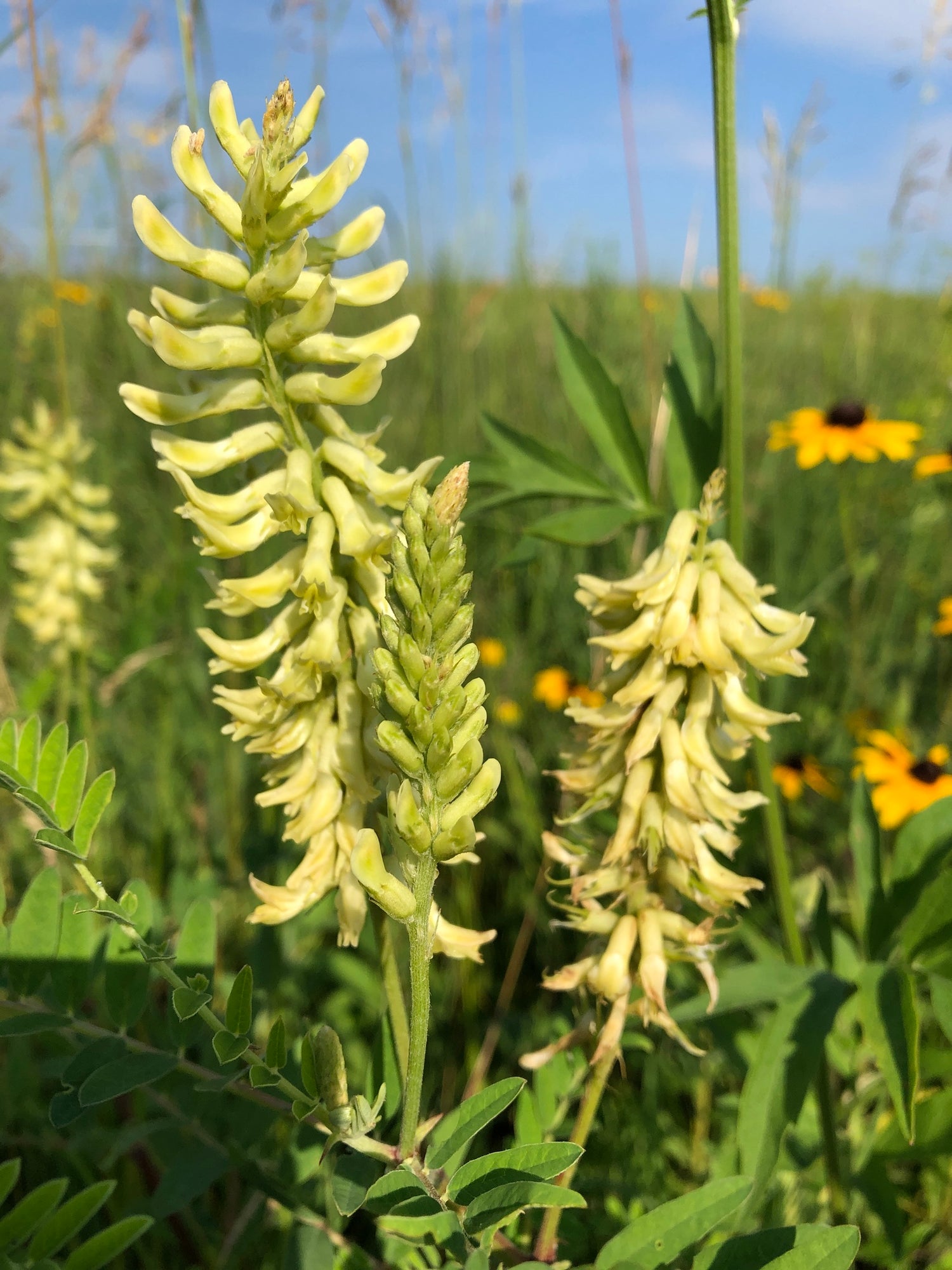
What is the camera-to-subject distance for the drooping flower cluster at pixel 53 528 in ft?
11.3

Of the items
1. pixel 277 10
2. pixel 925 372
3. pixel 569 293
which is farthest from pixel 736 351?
pixel 569 293

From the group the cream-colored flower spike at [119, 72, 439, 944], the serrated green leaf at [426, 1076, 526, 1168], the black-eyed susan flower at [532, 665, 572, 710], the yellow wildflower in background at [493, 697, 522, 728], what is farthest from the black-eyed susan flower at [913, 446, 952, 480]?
the serrated green leaf at [426, 1076, 526, 1168]

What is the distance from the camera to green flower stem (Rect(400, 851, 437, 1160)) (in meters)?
0.82

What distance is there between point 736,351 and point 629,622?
0.41 meters

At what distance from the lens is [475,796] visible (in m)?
0.84

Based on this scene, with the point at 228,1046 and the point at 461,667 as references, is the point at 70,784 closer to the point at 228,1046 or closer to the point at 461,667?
the point at 228,1046

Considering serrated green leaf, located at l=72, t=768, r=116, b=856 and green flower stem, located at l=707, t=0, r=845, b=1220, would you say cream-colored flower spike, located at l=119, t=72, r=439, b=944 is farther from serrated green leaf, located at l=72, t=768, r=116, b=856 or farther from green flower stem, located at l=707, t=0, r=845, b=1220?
green flower stem, located at l=707, t=0, r=845, b=1220

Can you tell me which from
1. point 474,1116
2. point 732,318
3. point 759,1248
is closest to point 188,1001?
point 474,1116

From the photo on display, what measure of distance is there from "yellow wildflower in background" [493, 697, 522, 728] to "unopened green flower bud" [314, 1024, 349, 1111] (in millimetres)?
2271

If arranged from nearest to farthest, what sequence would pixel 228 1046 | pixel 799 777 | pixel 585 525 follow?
pixel 228 1046 → pixel 585 525 → pixel 799 777

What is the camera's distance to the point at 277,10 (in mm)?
3025

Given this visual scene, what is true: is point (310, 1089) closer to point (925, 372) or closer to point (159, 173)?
point (159, 173)

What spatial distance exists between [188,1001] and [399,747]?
426 mm

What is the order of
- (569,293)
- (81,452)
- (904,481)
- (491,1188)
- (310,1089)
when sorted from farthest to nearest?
(569,293) → (904,481) → (81,452) → (310,1089) → (491,1188)
